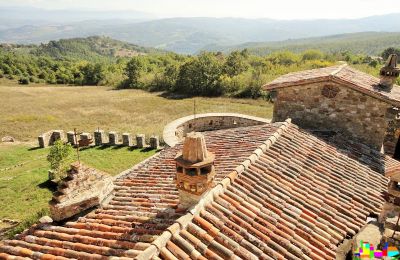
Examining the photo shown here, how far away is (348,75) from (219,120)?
35.0 ft

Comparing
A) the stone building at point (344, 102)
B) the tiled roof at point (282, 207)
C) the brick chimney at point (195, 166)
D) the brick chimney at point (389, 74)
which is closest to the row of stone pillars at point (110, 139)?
the stone building at point (344, 102)

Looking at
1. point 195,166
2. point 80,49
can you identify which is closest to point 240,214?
point 195,166

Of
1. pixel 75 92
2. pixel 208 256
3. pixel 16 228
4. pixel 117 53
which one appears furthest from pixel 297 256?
pixel 117 53

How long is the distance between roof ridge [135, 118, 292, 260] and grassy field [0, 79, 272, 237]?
1005 centimetres

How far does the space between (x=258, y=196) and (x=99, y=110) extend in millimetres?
39859

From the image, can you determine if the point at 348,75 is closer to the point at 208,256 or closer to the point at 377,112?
the point at 377,112

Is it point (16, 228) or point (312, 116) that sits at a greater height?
point (312, 116)

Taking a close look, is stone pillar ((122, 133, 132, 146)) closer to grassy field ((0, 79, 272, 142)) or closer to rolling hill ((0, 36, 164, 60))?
grassy field ((0, 79, 272, 142))

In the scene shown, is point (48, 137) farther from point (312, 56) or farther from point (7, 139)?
point (312, 56)

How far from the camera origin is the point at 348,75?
12.5m

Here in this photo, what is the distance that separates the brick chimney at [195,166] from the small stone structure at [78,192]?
2.73m

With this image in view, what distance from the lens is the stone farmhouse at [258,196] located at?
593 centimetres
